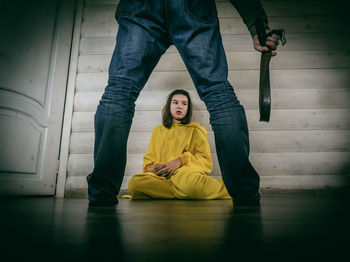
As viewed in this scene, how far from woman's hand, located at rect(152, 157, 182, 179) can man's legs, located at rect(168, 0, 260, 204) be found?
61 cm

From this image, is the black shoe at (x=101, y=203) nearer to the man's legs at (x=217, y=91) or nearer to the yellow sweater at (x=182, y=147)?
the man's legs at (x=217, y=91)

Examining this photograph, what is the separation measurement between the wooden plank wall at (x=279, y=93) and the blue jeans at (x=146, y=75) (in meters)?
0.98

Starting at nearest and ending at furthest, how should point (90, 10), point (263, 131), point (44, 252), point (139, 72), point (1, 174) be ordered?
1. point (44, 252)
2. point (139, 72)
3. point (1, 174)
4. point (263, 131)
5. point (90, 10)

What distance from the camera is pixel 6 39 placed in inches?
54.7

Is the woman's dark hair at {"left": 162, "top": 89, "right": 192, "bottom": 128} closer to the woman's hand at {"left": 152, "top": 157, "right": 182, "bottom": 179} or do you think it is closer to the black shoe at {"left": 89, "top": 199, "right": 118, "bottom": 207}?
the woman's hand at {"left": 152, "top": 157, "right": 182, "bottom": 179}

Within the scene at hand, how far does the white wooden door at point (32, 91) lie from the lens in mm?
1378

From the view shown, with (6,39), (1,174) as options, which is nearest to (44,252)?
(1,174)

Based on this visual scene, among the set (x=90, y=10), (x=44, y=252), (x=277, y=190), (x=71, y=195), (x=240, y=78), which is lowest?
(x=71, y=195)

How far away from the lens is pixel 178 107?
62.2 inches

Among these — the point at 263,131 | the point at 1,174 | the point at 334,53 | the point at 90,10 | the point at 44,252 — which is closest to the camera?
the point at 44,252

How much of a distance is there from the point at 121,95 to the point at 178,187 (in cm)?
66

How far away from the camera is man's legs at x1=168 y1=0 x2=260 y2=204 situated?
0.68 m

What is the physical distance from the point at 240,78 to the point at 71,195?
5.01 feet

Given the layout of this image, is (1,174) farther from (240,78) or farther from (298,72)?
(298,72)
